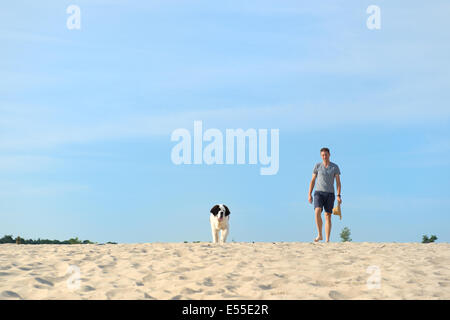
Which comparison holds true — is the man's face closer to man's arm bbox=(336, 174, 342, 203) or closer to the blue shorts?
man's arm bbox=(336, 174, 342, 203)

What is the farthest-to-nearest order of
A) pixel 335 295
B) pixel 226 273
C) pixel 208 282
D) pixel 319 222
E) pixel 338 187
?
pixel 338 187
pixel 319 222
pixel 226 273
pixel 208 282
pixel 335 295

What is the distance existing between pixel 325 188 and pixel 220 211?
9.36ft

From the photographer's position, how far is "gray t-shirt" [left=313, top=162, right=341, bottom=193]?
1423 cm

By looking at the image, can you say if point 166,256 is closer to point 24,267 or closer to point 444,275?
point 24,267

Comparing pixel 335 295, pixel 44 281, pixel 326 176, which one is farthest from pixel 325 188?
→ pixel 44 281

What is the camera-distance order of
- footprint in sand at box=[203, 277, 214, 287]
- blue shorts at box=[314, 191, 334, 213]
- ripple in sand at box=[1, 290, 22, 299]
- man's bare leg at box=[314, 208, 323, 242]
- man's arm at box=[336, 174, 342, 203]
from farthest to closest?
man's arm at box=[336, 174, 342, 203] < blue shorts at box=[314, 191, 334, 213] < man's bare leg at box=[314, 208, 323, 242] < footprint in sand at box=[203, 277, 214, 287] < ripple in sand at box=[1, 290, 22, 299]

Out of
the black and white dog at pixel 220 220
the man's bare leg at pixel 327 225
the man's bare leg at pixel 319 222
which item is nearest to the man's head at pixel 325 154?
the man's bare leg at pixel 319 222

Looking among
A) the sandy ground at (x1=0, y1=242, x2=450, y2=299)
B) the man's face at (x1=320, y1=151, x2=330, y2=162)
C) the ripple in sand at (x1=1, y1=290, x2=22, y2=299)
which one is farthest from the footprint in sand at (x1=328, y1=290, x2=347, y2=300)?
the man's face at (x1=320, y1=151, x2=330, y2=162)

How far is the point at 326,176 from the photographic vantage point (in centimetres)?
1423

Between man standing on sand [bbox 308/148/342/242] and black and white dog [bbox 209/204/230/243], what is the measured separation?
7.86ft

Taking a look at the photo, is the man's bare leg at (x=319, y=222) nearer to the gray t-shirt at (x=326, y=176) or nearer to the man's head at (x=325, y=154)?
the gray t-shirt at (x=326, y=176)

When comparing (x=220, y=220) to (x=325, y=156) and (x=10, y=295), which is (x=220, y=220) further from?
(x=10, y=295)
